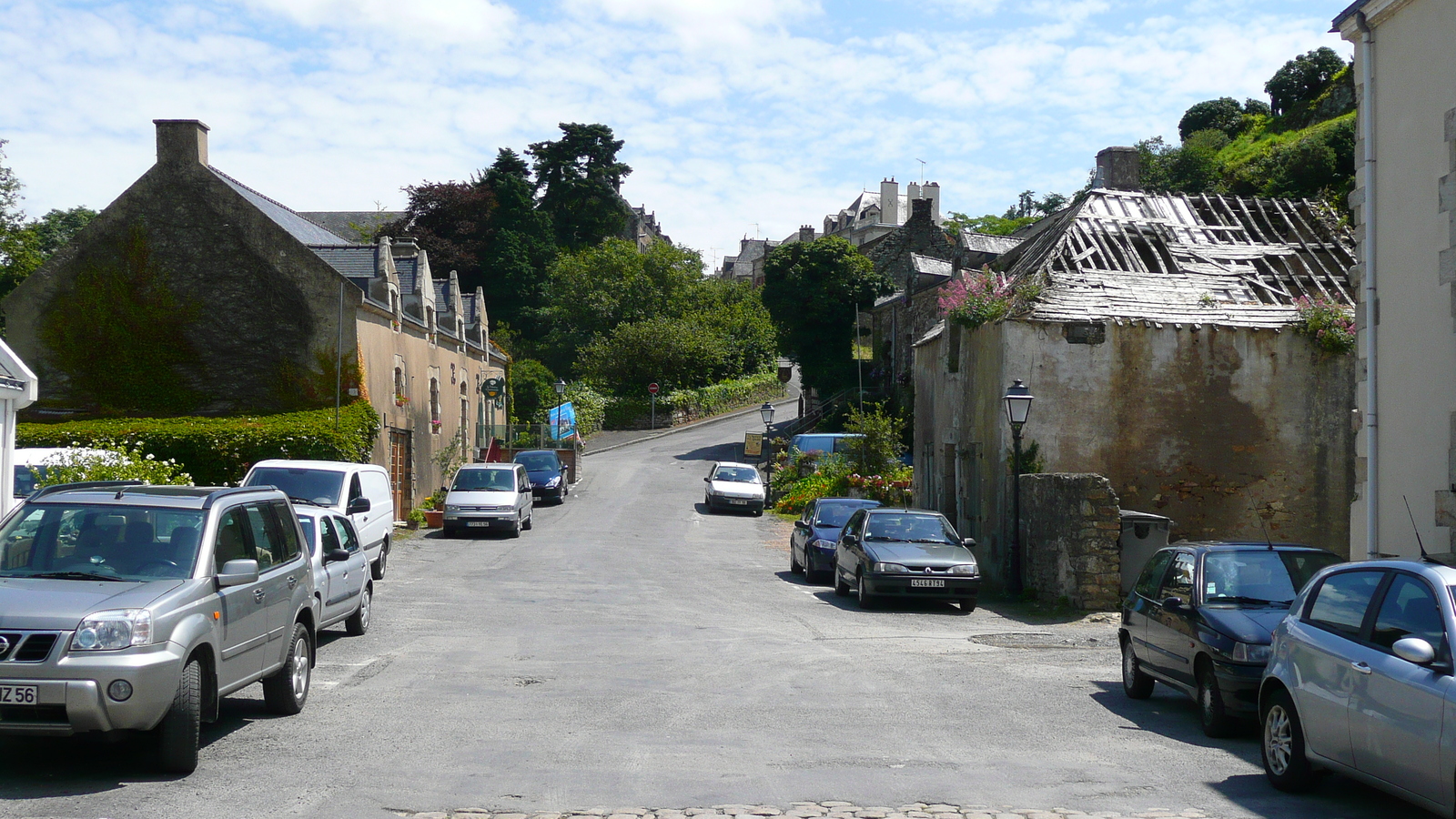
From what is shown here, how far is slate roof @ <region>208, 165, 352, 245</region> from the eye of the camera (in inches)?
1115

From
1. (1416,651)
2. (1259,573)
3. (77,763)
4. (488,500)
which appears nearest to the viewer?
(1416,651)

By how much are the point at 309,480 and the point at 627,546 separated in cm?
984

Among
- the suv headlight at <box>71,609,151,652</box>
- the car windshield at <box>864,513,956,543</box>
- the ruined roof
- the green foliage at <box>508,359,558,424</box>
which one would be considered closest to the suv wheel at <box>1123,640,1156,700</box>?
the car windshield at <box>864,513,956,543</box>

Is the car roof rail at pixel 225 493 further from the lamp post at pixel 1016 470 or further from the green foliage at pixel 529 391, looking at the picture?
the green foliage at pixel 529 391

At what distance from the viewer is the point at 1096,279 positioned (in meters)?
20.7

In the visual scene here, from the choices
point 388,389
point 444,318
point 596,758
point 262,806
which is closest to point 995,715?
point 596,758

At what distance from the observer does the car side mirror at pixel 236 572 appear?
7.27 metres

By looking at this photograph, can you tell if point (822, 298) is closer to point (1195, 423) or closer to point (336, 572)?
point (1195, 423)

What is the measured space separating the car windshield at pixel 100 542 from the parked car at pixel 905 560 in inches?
417

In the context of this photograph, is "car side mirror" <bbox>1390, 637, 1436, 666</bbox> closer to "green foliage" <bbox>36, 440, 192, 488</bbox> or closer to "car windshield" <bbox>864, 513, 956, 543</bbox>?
"car windshield" <bbox>864, 513, 956, 543</bbox>

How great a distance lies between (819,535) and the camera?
67.2ft

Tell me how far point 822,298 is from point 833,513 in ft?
114

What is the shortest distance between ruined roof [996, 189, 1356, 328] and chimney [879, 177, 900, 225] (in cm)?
7674

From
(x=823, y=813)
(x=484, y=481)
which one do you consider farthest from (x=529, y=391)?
(x=823, y=813)
